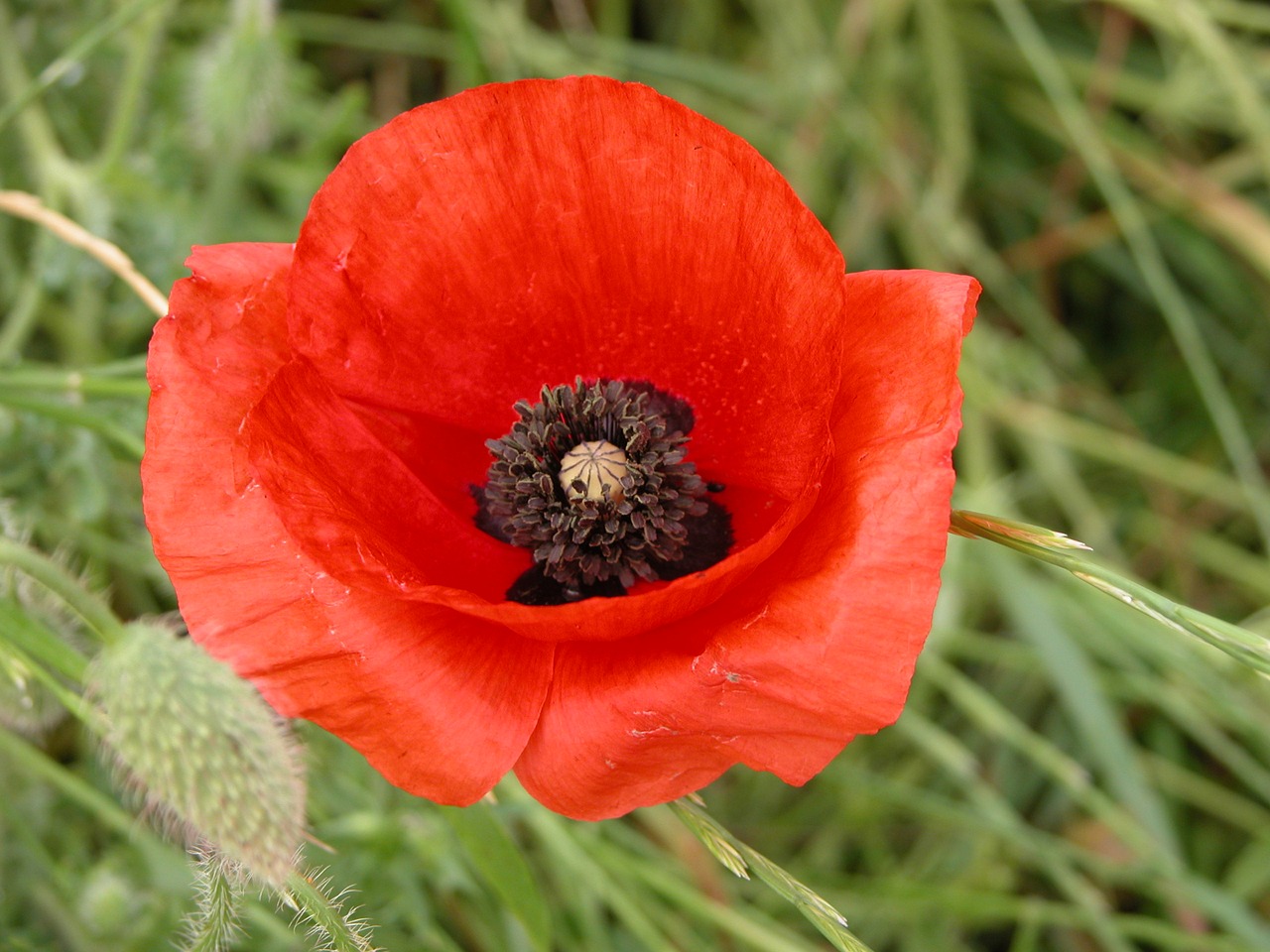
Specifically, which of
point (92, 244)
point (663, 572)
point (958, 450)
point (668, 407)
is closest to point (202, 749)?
point (663, 572)

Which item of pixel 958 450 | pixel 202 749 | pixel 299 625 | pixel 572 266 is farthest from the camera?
pixel 958 450

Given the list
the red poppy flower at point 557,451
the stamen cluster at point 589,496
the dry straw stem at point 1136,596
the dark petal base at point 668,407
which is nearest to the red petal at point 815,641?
the red poppy flower at point 557,451

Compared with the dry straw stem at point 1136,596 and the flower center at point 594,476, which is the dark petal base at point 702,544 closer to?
the flower center at point 594,476

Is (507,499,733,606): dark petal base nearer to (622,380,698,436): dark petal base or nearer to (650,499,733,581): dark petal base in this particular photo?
(650,499,733,581): dark petal base

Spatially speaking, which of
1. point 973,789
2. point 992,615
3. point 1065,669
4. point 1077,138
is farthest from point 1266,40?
point 973,789

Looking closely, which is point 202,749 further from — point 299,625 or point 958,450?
point 958,450

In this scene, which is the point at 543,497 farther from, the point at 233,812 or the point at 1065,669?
the point at 1065,669

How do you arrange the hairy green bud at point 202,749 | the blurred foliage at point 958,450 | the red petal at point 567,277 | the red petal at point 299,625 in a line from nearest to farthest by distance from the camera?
the hairy green bud at point 202,749, the red petal at point 299,625, the red petal at point 567,277, the blurred foliage at point 958,450

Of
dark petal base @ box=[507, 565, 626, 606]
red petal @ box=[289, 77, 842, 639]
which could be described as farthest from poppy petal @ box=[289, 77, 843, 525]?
dark petal base @ box=[507, 565, 626, 606]
